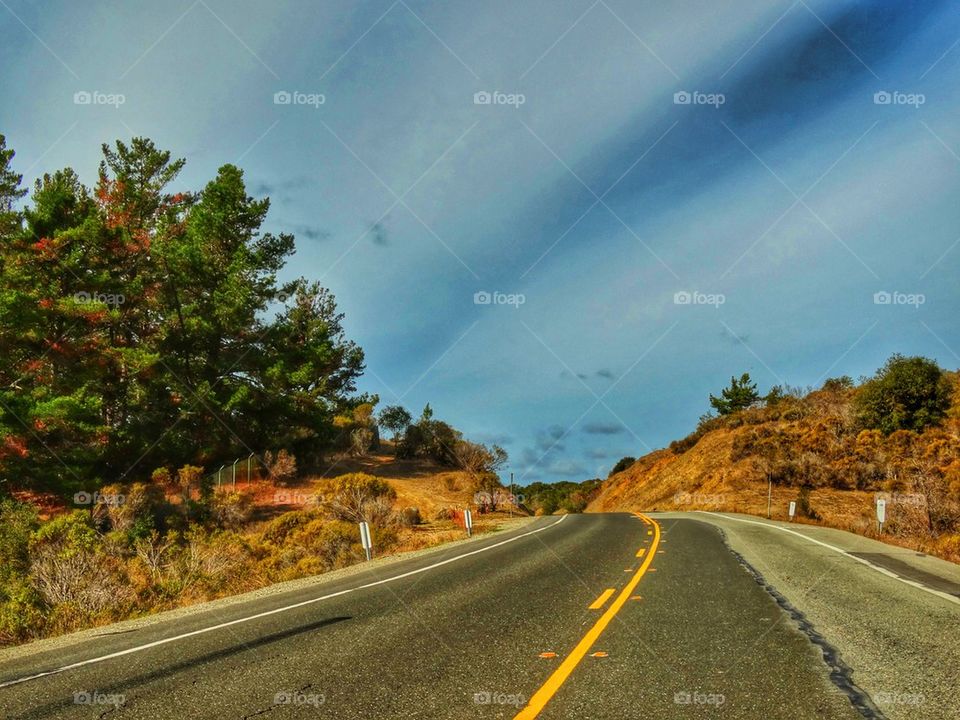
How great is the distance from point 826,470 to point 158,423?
37092 millimetres

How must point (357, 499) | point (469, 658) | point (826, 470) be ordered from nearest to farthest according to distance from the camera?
1. point (469, 658)
2. point (357, 499)
3. point (826, 470)

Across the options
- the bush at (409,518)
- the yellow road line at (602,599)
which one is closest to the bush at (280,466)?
the bush at (409,518)

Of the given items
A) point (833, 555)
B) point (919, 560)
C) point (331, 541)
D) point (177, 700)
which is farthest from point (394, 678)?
point (331, 541)

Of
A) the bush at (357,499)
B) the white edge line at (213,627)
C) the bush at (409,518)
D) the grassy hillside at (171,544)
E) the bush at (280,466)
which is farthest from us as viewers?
the bush at (280,466)

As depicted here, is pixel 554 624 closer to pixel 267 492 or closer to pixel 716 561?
pixel 716 561

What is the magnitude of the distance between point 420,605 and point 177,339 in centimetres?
3041

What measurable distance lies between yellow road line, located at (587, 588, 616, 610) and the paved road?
0.05m

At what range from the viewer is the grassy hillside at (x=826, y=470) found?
22.5m

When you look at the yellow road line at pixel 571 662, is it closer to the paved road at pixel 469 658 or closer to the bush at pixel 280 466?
the paved road at pixel 469 658

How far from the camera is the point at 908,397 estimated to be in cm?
4044

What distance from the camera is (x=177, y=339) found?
3459 centimetres

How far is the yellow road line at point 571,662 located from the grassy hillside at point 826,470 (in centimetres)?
1134

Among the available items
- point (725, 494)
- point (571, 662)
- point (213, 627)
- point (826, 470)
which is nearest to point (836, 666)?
point (571, 662)

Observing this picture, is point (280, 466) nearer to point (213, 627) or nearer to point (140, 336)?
point (140, 336)
